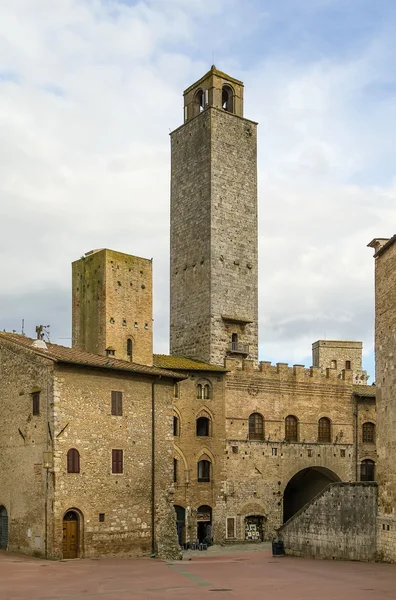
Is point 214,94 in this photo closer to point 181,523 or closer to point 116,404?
point 116,404

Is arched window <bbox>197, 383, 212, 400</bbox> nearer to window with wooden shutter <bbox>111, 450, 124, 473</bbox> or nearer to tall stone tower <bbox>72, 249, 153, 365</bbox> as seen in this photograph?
tall stone tower <bbox>72, 249, 153, 365</bbox>

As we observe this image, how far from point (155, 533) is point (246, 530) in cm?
1168

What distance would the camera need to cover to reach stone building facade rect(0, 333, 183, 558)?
2989 centimetres

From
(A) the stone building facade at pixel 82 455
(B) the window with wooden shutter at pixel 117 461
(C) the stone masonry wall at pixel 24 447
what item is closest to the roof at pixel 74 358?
(A) the stone building facade at pixel 82 455

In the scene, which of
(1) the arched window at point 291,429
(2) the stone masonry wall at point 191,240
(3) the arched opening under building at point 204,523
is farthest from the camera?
(2) the stone masonry wall at point 191,240

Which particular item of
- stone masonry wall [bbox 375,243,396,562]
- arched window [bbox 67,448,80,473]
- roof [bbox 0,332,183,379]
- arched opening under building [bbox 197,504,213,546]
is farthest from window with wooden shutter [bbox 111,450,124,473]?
arched opening under building [bbox 197,504,213,546]

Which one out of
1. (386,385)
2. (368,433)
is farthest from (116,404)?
(368,433)

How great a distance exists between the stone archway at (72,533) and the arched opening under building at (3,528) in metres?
3.84

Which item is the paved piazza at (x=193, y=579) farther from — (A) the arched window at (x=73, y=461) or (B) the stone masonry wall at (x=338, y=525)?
(A) the arched window at (x=73, y=461)

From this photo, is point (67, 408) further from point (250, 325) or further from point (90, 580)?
point (250, 325)

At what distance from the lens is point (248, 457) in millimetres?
43219

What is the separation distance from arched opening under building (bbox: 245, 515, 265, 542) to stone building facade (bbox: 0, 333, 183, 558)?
35.3 ft

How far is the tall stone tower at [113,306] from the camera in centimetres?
4066

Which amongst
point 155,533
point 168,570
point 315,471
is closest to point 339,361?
point 315,471
